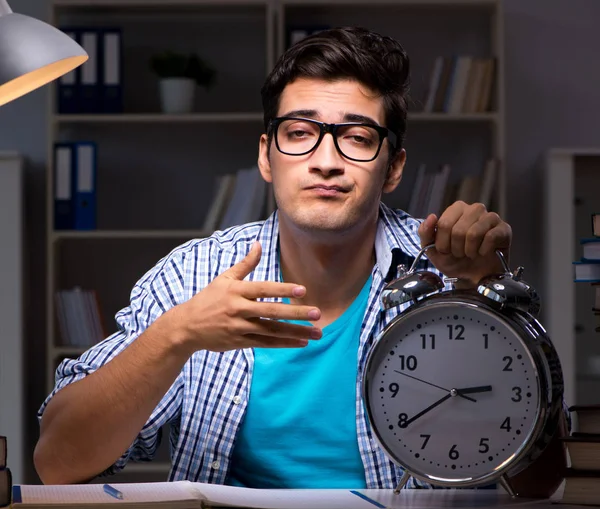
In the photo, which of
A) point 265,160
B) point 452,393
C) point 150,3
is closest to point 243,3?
point 150,3

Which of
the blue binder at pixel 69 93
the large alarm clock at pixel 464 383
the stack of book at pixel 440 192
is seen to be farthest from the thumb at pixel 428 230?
the blue binder at pixel 69 93

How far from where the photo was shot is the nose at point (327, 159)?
5.38ft

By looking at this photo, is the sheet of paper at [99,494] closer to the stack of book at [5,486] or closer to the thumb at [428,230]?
the stack of book at [5,486]

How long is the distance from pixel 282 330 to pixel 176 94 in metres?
2.84

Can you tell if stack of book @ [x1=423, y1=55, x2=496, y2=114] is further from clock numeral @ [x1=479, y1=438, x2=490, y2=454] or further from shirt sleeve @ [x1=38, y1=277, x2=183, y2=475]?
clock numeral @ [x1=479, y1=438, x2=490, y2=454]

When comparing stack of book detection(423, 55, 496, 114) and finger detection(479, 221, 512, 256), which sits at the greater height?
stack of book detection(423, 55, 496, 114)

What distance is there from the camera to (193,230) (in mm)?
4016

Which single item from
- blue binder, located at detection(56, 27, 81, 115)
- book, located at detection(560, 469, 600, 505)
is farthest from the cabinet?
book, located at detection(560, 469, 600, 505)

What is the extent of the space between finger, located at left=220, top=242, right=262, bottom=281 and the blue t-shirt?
1.43 feet

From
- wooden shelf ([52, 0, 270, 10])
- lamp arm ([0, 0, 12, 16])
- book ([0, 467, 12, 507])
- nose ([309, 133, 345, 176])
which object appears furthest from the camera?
wooden shelf ([52, 0, 270, 10])

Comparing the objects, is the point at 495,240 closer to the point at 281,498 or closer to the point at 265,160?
the point at 281,498

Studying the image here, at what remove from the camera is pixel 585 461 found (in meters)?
1.19

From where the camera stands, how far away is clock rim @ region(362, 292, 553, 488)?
123cm

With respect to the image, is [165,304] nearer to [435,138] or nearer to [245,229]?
[245,229]
